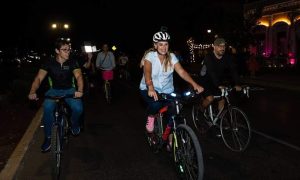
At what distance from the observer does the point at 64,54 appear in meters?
6.48

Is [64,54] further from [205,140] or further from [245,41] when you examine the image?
[245,41]

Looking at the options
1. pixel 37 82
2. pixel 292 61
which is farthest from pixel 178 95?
pixel 292 61

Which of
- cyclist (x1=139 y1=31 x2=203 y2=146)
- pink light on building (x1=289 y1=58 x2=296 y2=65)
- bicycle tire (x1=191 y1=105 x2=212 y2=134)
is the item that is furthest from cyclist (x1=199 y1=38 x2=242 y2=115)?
pink light on building (x1=289 y1=58 x2=296 y2=65)

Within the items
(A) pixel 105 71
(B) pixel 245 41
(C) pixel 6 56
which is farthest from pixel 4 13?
(B) pixel 245 41

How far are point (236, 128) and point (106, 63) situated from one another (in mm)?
7744

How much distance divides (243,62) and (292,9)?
526 inches

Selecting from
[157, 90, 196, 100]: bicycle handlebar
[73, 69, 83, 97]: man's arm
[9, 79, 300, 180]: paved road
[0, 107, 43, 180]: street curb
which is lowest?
[9, 79, 300, 180]: paved road

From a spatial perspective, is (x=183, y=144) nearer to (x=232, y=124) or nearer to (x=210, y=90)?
(x=232, y=124)

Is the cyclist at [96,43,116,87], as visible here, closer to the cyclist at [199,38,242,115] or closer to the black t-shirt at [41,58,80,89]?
the cyclist at [199,38,242,115]

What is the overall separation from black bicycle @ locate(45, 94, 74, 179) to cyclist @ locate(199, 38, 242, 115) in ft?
8.13

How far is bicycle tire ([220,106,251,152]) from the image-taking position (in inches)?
271

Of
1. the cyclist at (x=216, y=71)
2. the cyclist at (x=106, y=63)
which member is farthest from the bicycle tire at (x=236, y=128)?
the cyclist at (x=106, y=63)

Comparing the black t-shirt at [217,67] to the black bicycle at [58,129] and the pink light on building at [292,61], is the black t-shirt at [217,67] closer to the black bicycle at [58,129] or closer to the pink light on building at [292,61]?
the black bicycle at [58,129]

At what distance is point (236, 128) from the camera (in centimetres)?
698
